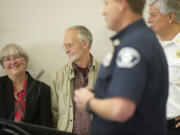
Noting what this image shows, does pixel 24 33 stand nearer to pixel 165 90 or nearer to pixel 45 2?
pixel 45 2

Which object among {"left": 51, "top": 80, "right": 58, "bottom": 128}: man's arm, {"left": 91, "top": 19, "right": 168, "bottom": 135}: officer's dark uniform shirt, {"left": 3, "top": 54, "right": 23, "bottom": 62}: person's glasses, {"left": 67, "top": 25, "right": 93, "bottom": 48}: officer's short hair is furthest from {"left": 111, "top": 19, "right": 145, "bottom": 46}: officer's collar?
{"left": 3, "top": 54, "right": 23, "bottom": 62}: person's glasses

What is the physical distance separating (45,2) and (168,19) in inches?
44.0

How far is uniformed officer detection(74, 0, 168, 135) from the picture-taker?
880 millimetres

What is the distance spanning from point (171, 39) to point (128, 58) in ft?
3.28

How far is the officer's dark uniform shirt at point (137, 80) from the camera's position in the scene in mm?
882

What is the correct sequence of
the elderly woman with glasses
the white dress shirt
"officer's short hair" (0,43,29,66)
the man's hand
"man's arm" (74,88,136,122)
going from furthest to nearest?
"officer's short hair" (0,43,29,66) < the elderly woman with glasses < the white dress shirt < the man's hand < "man's arm" (74,88,136,122)

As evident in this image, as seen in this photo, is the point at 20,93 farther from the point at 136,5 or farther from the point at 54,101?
the point at 136,5

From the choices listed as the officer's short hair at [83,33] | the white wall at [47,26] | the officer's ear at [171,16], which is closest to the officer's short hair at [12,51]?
the white wall at [47,26]

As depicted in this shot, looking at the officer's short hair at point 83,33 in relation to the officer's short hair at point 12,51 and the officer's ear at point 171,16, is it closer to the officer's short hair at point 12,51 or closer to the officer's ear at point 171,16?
the officer's short hair at point 12,51

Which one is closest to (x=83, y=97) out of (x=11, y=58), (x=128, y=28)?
(x=128, y=28)

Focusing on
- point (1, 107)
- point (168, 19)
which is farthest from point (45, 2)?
point (168, 19)

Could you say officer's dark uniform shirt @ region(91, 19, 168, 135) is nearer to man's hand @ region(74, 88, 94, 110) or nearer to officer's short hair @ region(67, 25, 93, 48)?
man's hand @ region(74, 88, 94, 110)

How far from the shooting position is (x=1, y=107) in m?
2.15

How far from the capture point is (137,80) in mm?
877
